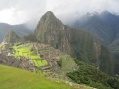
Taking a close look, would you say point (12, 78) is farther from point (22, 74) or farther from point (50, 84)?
point (50, 84)

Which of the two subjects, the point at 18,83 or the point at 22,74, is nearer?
the point at 18,83

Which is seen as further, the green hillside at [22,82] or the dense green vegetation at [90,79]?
the dense green vegetation at [90,79]

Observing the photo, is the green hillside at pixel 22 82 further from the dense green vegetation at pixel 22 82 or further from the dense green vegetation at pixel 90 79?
the dense green vegetation at pixel 90 79

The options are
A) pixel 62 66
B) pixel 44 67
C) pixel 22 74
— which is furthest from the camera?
pixel 62 66

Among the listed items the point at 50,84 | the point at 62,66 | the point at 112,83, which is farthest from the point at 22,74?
the point at 112,83

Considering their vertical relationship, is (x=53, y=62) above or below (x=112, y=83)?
above

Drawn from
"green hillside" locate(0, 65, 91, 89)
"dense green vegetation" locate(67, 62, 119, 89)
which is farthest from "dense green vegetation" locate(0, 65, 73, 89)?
"dense green vegetation" locate(67, 62, 119, 89)

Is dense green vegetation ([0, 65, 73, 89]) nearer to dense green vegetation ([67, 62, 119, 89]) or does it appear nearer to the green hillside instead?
the green hillside

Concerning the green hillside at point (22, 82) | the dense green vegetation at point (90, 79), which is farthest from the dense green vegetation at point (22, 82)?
the dense green vegetation at point (90, 79)

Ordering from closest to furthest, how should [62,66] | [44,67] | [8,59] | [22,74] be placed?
[22,74] → [8,59] → [44,67] → [62,66]

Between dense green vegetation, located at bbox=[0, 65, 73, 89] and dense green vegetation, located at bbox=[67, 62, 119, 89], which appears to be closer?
dense green vegetation, located at bbox=[0, 65, 73, 89]

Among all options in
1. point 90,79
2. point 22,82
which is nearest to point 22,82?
point 22,82
